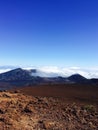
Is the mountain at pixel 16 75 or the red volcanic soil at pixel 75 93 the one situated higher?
the mountain at pixel 16 75

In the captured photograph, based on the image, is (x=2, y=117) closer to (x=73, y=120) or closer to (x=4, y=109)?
(x=4, y=109)

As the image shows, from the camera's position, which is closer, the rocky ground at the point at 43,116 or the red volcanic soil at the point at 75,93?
the rocky ground at the point at 43,116

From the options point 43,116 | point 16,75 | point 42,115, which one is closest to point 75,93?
point 42,115

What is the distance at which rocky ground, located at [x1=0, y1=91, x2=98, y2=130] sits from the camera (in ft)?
40.4

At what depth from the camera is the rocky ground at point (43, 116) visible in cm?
1230

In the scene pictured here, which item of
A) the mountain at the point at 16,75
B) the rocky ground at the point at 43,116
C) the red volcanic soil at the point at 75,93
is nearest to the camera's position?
the rocky ground at the point at 43,116

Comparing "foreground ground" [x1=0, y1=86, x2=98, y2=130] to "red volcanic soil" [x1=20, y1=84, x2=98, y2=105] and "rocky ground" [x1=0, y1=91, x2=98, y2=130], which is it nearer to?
"rocky ground" [x1=0, y1=91, x2=98, y2=130]

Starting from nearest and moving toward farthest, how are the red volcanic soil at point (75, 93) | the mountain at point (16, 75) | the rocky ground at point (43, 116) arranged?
the rocky ground at point (43, 116) < the red volcanic soil at point (75, 93) < the mountain at point (16, 75)

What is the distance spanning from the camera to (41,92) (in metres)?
21.6

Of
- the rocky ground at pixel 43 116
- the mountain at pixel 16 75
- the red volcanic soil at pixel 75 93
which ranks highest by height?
the mountain at pixel 16 75

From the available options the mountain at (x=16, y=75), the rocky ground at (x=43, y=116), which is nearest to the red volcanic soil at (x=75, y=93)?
the rocky ground at (x=43, y=116)

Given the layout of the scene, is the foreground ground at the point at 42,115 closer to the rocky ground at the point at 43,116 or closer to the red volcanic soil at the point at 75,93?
the rocky ground at the point at 43,116

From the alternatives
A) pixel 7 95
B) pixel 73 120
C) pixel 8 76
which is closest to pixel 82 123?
pixel 73 120

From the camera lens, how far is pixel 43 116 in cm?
1367
